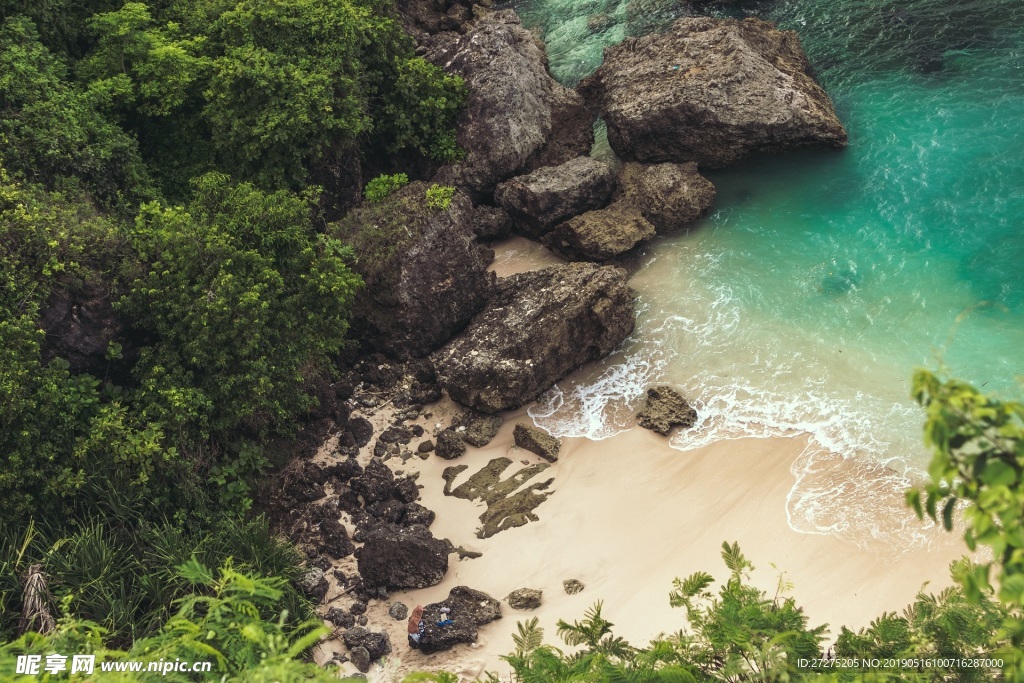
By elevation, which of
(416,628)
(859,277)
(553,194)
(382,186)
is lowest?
(416,628)

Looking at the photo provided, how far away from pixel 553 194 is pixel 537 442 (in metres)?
7.10

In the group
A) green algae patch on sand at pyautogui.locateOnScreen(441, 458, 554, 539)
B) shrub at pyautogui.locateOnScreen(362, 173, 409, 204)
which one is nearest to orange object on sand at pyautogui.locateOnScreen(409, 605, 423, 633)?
green algae patch on sand at pyautogui.locateOnScreen(441, 458, 554, 539)

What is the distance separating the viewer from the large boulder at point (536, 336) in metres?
16.5

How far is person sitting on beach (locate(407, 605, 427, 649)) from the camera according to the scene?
12.6 metres

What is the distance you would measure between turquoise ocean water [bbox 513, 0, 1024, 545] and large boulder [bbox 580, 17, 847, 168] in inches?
30.1

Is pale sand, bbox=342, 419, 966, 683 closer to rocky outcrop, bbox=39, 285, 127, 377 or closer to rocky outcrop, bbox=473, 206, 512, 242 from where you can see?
rocky outcrop, bbox=39, 285, 127, 377

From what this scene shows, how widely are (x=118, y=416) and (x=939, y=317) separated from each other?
607 inches

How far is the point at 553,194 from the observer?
794 inches

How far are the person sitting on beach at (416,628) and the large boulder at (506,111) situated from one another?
11357 millimetres

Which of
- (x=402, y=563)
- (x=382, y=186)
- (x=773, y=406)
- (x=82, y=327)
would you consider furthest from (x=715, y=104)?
(x=82, y=327)

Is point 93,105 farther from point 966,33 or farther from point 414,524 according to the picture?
point 966,33

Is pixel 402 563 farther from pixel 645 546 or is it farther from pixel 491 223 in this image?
pixel 491 223

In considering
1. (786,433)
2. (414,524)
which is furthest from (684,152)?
(414,524)

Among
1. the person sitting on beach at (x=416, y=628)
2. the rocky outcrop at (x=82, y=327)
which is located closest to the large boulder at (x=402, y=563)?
the person sitting on beach at (x=416, y=628)
